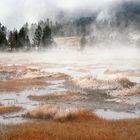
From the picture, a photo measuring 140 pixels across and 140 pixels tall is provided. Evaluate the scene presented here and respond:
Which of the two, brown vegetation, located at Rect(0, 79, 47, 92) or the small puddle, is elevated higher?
the small puddle

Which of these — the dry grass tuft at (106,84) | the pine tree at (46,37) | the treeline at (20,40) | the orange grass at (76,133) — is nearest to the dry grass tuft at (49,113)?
the orange grass at (76,133)

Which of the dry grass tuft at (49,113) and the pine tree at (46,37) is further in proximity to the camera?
the pine tree at (46,37)

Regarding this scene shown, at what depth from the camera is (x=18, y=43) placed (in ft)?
463

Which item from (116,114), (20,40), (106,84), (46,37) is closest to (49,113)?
(116,114)

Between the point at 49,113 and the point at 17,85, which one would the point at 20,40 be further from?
the point at 49,113

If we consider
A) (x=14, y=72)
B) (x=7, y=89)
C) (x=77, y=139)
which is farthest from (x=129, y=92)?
(x=14, y=72)

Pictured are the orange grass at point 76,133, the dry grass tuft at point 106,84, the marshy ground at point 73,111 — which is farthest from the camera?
the dry grass tuft at point 106,84

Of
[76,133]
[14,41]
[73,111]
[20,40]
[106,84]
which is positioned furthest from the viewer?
[20,40]

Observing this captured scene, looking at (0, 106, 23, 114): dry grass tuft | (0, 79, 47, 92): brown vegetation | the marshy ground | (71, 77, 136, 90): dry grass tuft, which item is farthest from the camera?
(0, 79, 47, 92): brown vegetation

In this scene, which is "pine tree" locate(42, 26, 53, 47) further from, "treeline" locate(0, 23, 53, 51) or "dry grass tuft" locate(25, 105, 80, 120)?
"dry grass tuft" locate(25, 105, 80, 120)

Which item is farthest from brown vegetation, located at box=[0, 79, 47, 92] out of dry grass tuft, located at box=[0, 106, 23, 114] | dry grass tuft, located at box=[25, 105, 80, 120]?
dry grass tuft, located at box=[25, 105, 80, 120]

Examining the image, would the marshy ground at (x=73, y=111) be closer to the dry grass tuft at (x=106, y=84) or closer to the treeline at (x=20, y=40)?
the dry grass tuft at (x=106, y=84)

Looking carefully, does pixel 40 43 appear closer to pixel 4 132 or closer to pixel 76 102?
pixel 76 102

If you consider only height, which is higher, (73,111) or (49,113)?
(73,111)
